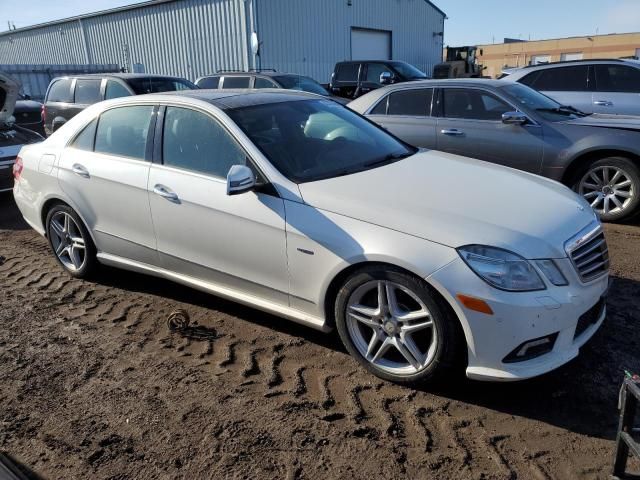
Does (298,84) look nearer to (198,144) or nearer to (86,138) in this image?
(86,138)

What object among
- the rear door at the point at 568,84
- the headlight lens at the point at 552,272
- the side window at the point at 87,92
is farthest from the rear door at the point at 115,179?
the rear door at the point at 568,84

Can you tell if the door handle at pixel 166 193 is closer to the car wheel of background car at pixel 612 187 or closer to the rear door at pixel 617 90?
the car wheel of background car at pixel 612 187

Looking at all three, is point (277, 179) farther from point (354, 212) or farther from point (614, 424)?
point (614, 424)

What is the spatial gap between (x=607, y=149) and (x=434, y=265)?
414 centimetres

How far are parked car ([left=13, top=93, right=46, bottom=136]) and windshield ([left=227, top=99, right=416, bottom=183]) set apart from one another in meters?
9.04

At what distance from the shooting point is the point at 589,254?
2998 mm

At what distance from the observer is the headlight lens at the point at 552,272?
271 centimetres

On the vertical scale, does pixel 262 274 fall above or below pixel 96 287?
above

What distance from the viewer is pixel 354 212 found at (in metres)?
3.01

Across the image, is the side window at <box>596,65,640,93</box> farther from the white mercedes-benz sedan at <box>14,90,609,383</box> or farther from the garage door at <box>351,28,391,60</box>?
the garage door at <box>351,28,391,60</box>

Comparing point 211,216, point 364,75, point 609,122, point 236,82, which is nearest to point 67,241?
point 211,216

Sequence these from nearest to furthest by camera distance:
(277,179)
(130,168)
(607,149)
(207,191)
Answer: (277,179), (207,191), (130,168), (607,149)

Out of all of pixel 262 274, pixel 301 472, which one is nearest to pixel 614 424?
pixel 301 472

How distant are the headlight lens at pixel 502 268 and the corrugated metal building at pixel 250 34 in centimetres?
1902
